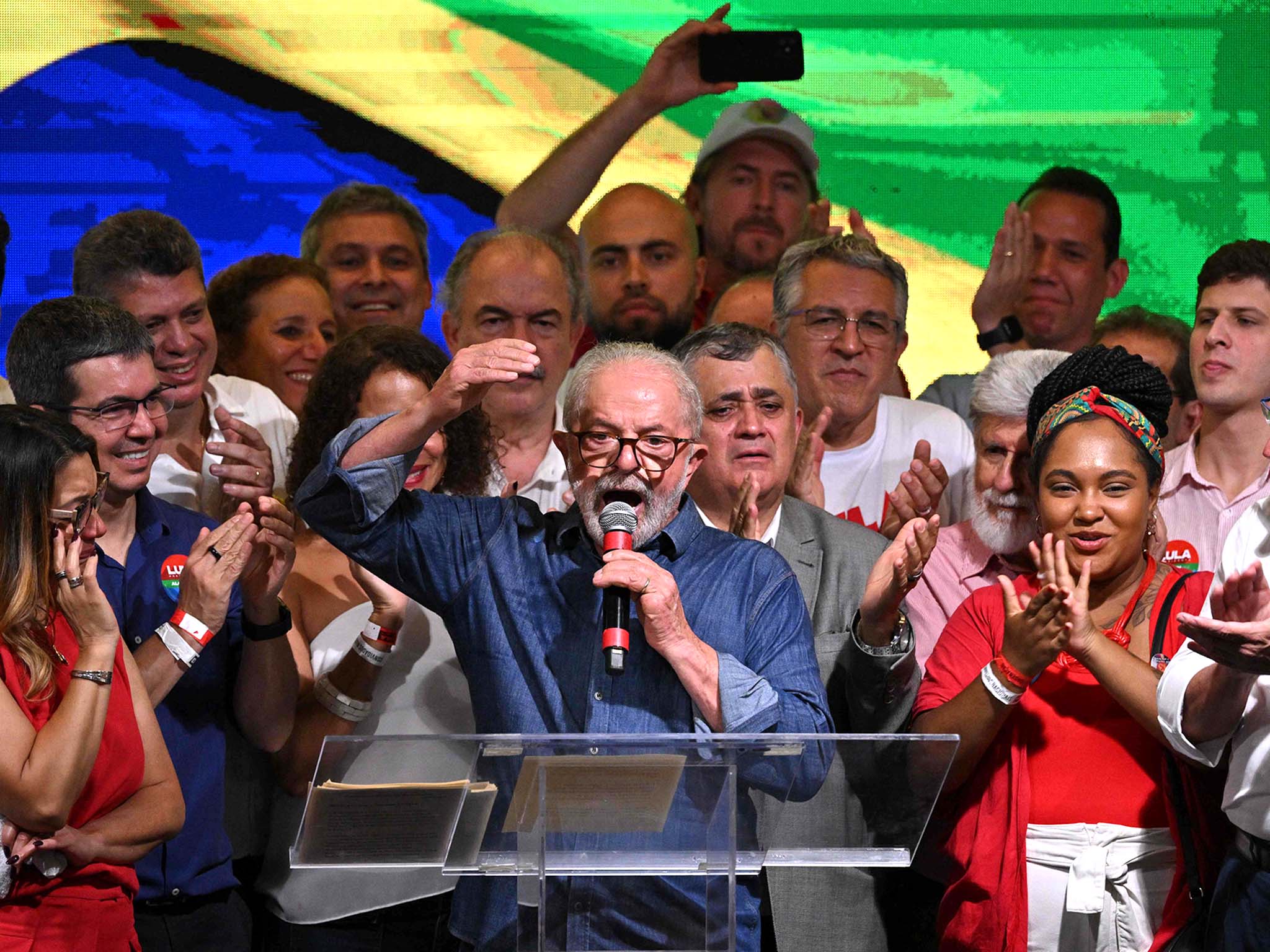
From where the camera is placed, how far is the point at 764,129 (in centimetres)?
493

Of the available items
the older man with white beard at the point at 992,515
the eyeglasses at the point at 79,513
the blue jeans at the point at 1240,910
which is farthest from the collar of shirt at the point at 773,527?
the eyeglasses at the point at 79,513

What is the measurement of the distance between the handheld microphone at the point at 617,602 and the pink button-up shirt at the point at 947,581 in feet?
3.10

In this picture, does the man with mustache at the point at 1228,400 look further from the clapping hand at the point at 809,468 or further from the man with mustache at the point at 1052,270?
the man with mustache at the point at 1052,270

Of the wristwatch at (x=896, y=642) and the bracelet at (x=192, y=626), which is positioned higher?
the bracelet at (x=192, y=626)

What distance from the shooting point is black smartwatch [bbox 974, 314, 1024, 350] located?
15.4 ft

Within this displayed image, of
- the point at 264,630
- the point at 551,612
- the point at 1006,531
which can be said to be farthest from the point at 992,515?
the point at 264,630

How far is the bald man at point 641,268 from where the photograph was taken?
466 centimetres

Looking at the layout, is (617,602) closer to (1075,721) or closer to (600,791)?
(600,791)

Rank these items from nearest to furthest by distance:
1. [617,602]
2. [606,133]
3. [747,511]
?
[617,602]
[747,511]
[606,133]

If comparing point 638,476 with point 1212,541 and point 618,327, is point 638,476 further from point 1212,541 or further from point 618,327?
point 618,327

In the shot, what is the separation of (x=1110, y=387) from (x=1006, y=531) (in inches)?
16.8

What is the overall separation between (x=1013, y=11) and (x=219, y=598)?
343 centimetres

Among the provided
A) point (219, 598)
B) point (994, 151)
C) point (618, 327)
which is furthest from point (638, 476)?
point (994, 151)

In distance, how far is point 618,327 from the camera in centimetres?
468
